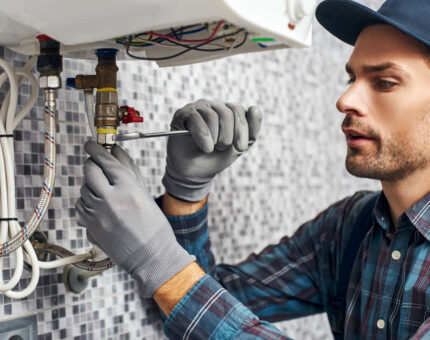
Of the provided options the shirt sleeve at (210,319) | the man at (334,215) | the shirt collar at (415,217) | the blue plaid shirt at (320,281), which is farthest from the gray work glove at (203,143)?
the shirt collar at (415,217)

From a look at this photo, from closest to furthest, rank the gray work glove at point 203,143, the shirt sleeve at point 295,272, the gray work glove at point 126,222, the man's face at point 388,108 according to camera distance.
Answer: the gray work glove at point 126,222 < the gray work glove at point 203,143 < the man's face at point 388,108 < the shirt sleeve at point 295,272

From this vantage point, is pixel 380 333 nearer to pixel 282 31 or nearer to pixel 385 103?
pixel 385 103

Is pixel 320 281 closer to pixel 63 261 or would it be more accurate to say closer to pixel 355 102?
pixel 355 102

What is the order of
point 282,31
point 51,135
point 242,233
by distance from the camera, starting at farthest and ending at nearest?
point 242,233 → point 51,135 → point 282,31

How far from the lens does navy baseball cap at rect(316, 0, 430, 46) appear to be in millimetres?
996

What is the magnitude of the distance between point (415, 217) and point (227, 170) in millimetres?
509

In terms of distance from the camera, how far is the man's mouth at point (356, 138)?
1069 millimetres

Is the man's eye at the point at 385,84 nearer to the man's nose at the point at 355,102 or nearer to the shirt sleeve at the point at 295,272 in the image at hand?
the man's nose at the point at 355,102

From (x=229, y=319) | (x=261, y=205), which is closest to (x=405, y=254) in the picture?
(x=229, y=319)

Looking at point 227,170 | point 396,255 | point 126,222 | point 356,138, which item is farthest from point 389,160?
point 126,222

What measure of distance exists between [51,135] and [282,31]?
395 mm

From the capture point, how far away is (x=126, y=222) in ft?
2.64

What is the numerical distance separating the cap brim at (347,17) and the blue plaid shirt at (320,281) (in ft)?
1.22

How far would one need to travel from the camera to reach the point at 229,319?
2.82 ft
